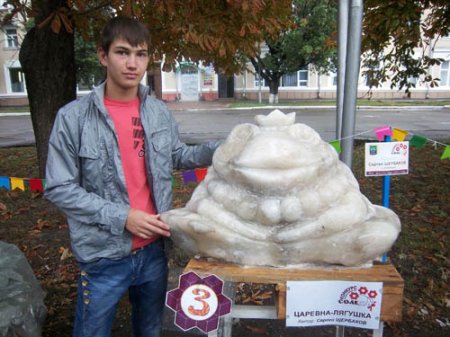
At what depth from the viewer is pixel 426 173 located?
696 cm

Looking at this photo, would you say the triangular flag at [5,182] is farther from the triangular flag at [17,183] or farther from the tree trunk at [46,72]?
the tree trunk at [46,72]

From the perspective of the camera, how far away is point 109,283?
2.19m

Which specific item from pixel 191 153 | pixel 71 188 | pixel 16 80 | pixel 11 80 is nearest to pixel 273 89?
pixel 16 80

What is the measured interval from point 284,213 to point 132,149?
0.85m

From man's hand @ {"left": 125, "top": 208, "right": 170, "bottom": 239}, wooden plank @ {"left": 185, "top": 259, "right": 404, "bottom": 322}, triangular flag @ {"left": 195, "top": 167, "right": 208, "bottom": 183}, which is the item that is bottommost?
wooden plank @ {"left": 185, "top": 259, "right": 404, "bottom": 322}

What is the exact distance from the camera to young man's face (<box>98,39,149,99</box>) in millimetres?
2070

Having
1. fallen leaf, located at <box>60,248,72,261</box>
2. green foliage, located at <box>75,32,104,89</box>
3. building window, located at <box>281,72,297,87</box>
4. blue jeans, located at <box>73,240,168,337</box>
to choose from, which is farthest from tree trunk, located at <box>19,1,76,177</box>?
building window, located at <box>281,72,297,87</box>

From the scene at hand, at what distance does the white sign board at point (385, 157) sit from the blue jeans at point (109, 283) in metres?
1.64

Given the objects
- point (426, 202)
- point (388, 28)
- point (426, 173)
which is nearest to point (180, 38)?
point (388, 28)

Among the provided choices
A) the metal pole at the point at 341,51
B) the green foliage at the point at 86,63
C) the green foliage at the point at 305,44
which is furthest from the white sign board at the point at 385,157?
the green foliage at the point at 86,63

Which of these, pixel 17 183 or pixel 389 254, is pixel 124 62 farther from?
pixel 389 254

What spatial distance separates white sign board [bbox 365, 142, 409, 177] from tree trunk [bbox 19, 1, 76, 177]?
3960 mm

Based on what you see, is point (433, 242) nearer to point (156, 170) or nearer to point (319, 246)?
point (319, 246)

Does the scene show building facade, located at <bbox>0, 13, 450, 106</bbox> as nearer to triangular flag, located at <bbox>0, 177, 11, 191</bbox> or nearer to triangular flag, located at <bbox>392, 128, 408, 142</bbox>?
triangular flag, located at <bbox>0, 177, 11, 191</bbox>
